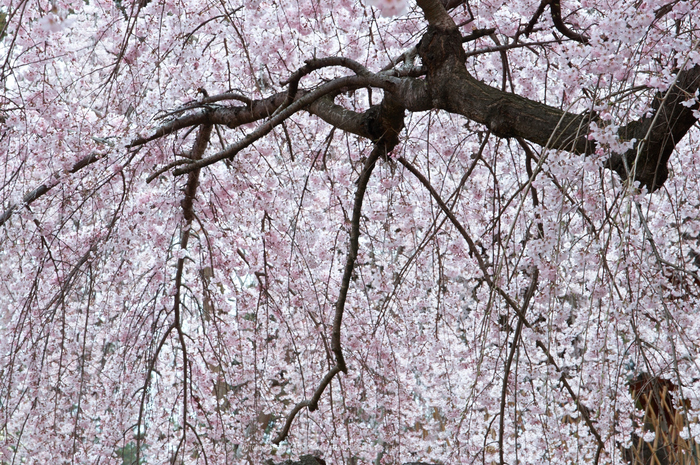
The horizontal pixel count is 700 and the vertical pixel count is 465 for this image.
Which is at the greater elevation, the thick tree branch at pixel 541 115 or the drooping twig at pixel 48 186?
the drooping twig at pixel 48 186

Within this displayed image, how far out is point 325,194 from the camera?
172 inches

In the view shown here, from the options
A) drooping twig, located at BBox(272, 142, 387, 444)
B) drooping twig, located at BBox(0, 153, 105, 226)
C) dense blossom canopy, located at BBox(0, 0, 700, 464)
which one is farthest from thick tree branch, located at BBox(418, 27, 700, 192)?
drooping twig, located at BBox(0, 153, 105, 226)

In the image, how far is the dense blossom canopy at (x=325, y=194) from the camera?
186 centimetres

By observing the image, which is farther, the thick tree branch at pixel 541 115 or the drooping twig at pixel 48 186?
the drooping twig at pixel 48 186

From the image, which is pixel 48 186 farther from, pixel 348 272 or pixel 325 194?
pixel 325 194

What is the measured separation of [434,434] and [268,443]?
59.9 inches

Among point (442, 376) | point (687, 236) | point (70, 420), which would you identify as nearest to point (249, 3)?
point (70, 420)

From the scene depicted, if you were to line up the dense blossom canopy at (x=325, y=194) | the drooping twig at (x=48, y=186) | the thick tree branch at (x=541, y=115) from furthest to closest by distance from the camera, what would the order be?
the drooping twig at (x=48, y=186) < the dense blossom canopy at (x=325, y=194) < the thick tree branch at (x=541, y=115)

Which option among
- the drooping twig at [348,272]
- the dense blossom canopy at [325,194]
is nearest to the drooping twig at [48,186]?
the dense blossom canopy at [325,194]

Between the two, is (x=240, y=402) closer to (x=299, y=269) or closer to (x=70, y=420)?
(x=70, y=420)

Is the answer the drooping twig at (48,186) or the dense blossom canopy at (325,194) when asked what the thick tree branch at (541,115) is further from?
the drooping twig at (48,186)

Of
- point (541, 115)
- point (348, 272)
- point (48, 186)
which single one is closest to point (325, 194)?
point (348, 272)

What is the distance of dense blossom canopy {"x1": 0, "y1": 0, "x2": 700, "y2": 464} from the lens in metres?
1.86

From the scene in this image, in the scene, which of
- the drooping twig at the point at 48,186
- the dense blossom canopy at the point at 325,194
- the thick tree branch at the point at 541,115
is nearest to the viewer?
the thick tree branch at the point at 541,115
